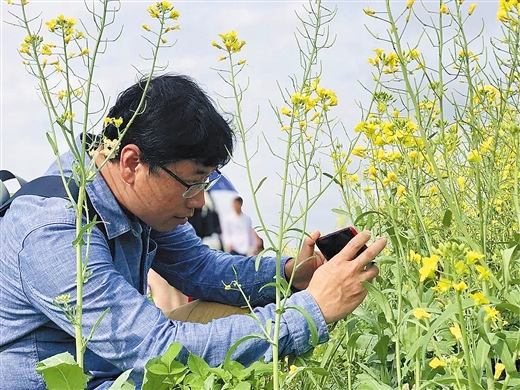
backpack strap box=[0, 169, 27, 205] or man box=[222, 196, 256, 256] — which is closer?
backpack strap box=[0, 169, 27, 205]

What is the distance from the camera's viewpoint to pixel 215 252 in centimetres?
283

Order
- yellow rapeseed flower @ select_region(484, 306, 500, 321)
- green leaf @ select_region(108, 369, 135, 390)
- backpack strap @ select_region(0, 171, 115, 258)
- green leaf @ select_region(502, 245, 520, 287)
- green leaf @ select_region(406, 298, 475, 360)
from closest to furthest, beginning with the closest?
yellow rapeseed flower @ select_region(484, 306, 500, 321) → green leaf @ select_region(406, 298, 475, 360) → green leaf @ select_region(502, 245, 520, 287) → green leaf @ select_region(108, 369, 135, 390) → backpack strap @ select_region(0, 171, 115, 258)

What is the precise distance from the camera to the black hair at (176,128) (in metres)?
2.18

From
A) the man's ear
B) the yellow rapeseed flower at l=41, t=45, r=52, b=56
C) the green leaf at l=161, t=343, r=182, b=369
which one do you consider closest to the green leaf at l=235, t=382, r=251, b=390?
the green leaf at l=161, t=343, r=182, b=369

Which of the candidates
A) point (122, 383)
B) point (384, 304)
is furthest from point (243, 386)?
point (384, 304)

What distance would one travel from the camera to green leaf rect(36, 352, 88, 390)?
5.71 feet

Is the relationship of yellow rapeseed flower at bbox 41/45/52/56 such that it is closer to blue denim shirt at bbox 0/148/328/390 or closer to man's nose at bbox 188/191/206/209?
blue denim shirt at bbox 0/148/328/390

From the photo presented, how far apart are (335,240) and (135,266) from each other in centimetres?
70

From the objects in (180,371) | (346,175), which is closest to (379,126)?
(346,175)

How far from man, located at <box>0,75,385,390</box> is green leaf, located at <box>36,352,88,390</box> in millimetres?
187

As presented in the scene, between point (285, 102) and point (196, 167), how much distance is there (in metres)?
0.48

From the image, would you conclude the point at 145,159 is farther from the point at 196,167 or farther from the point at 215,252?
the point at 215,252

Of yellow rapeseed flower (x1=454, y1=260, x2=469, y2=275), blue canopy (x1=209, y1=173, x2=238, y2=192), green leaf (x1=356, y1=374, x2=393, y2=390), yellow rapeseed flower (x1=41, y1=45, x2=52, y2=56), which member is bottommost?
green leaf (x1=356, y1=374, x2=393, y2=390)

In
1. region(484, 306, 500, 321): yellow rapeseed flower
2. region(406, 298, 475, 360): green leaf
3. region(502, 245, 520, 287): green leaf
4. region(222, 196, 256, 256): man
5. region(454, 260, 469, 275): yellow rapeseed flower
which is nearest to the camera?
region(454, 260, 469, 275): yellow rapeseed flower
